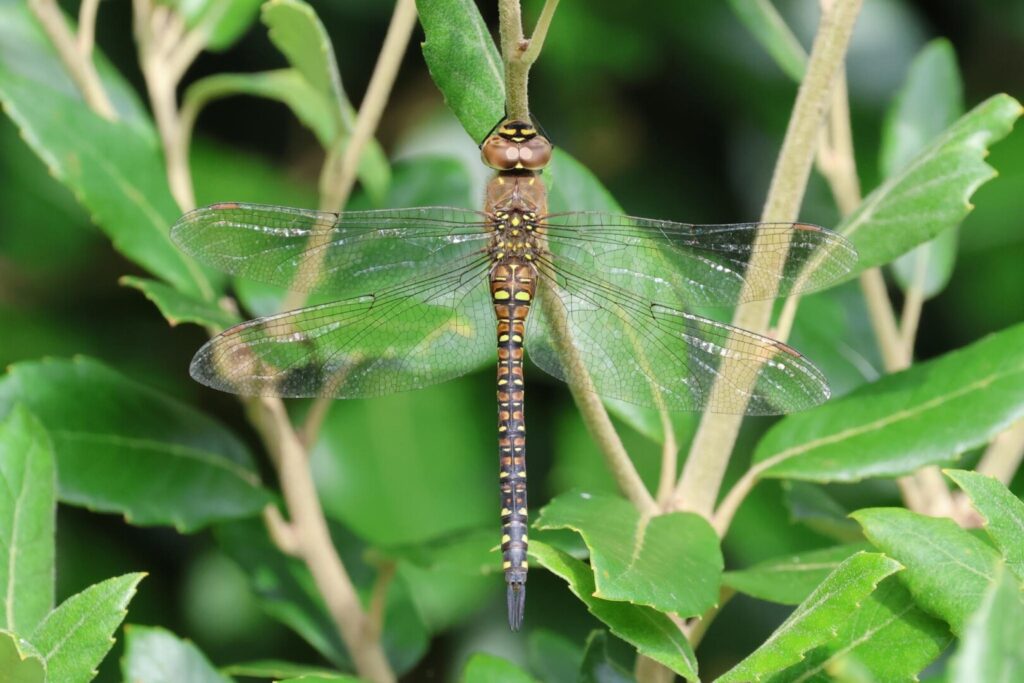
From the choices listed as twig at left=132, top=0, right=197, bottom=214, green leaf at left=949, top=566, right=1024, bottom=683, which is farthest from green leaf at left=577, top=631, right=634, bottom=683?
twig at left=132, top=0, right=197, bottom=214

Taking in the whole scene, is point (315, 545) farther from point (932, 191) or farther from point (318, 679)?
point (932, 191)

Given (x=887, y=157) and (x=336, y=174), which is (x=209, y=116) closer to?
(x=336, y=174)

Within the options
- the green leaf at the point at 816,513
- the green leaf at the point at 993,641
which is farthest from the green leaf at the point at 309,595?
the green leaf at the point at 993,641

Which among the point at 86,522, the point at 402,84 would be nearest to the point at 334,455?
the point at 86,522

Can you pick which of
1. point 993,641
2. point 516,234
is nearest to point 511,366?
point 516,234

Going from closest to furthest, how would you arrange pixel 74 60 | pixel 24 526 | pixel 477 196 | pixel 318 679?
pixel 318 679 → pixel 24 526 → pixel 74 60 → pixel 477 196

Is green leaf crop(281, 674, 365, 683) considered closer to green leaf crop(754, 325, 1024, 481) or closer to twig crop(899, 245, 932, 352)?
green leaf crop(754, 325, 1024, 481)

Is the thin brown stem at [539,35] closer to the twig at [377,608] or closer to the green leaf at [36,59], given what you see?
the twig at [377,608]
